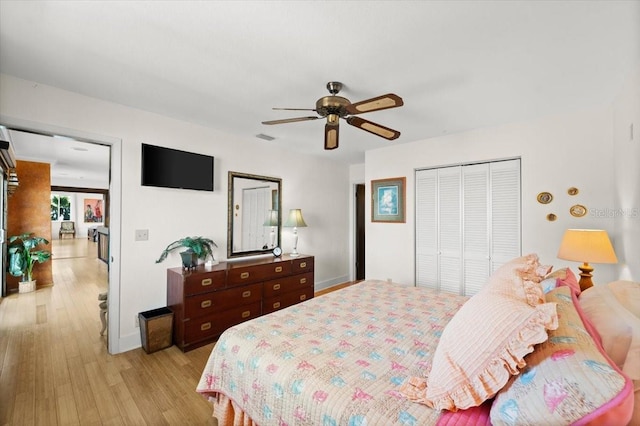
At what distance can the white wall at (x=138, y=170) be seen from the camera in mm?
2334

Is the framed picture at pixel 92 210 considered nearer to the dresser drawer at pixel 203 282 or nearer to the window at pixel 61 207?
the window at pixel 61 207

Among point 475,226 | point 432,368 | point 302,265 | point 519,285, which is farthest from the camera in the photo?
point 302,265

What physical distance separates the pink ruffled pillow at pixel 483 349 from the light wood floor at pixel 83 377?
158cm

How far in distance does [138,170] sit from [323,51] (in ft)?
7.34

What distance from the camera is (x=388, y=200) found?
13.8ft

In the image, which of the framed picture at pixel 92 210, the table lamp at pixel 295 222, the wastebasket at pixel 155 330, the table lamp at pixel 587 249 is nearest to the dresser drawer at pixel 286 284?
the table lamp at pixel 295 222

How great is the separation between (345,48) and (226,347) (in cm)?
199

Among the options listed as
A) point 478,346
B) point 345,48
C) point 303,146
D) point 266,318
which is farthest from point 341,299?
point 303,146

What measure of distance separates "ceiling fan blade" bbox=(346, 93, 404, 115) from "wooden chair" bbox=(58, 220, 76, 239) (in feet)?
43.5

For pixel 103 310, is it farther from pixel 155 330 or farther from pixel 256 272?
pixel 256 272

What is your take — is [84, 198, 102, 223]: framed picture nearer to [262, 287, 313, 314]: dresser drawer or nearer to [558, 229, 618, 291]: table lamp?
[262, 287, 313, 314]: dresser drawer

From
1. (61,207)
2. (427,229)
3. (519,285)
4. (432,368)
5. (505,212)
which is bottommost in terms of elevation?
(432,368)

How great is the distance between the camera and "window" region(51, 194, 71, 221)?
10148 mm

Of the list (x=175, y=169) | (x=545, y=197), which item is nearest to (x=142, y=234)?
(x=175, y=169)
